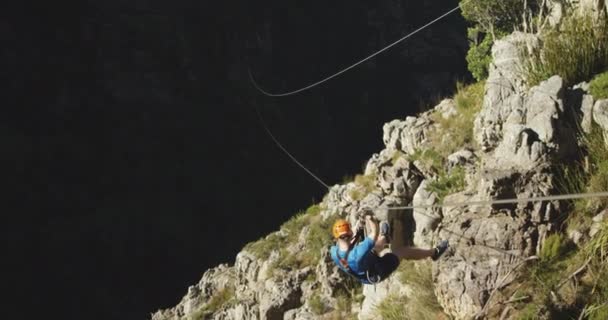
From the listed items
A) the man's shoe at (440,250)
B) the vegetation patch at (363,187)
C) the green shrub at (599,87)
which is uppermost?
the green shrub at (599,87)

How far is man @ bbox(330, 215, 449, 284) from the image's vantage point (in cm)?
745

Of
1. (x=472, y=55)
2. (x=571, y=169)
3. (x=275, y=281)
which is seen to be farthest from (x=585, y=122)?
(x=472, y=55)

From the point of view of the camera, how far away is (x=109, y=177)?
2057 inches

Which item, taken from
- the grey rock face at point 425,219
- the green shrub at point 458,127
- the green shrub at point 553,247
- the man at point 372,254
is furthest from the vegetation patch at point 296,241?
the green shrub at point 553,247

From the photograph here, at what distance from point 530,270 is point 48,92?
52048 millimetres

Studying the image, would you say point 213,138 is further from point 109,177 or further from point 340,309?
point 340,309

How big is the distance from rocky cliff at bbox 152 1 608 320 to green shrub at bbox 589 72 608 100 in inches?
3.8

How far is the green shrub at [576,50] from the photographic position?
8.51 metres

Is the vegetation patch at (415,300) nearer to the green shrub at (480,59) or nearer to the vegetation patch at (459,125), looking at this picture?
the vegetation patch at (459,125)

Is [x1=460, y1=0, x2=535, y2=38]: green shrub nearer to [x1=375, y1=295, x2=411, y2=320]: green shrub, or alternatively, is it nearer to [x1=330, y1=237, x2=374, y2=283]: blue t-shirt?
[x1=375, y1=295, x2=411, y2=320]: green shrub

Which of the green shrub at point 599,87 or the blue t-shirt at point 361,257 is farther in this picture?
the green shrub at point 599,87

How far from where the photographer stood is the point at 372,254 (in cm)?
756

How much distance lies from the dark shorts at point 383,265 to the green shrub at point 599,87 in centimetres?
323

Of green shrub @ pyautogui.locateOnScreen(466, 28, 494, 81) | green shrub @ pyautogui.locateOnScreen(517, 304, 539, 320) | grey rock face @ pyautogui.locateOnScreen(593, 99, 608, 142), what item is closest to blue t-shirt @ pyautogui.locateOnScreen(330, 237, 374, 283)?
green shrub @ pyautogui.locateOnScreen(517, 304, 539, 320)
